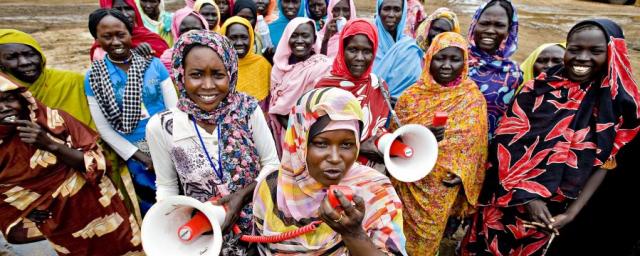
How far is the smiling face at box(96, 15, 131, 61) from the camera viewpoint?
8.46ft

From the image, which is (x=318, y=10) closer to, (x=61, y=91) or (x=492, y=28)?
(x=492, y=28)

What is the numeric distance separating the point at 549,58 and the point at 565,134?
1226 mm

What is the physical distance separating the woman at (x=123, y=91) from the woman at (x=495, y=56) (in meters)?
2.31

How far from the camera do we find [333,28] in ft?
12.8

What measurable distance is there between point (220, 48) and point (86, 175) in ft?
4.27

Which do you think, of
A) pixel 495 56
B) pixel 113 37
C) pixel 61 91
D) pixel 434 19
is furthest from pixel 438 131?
pixel 61 91

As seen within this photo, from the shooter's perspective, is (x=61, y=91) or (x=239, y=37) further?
(x=239, y=37)

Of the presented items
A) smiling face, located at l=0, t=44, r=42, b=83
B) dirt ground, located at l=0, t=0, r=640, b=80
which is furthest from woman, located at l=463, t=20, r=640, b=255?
dirt ground, located at l=0, t=0, r=640, b=80

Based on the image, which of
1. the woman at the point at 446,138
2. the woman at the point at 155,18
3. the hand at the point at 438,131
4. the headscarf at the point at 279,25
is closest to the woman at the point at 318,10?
the headscarf at the point at 279,25

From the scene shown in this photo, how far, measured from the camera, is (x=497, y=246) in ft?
8.27

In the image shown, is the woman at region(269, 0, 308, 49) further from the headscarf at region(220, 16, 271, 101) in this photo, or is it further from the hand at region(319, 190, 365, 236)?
the hand at region(319, 190, 365, 236)

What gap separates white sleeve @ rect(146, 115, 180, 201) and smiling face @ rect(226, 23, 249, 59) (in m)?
1.87

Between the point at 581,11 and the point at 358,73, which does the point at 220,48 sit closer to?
the point at 358,73

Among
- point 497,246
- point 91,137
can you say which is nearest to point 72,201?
point 91,137
